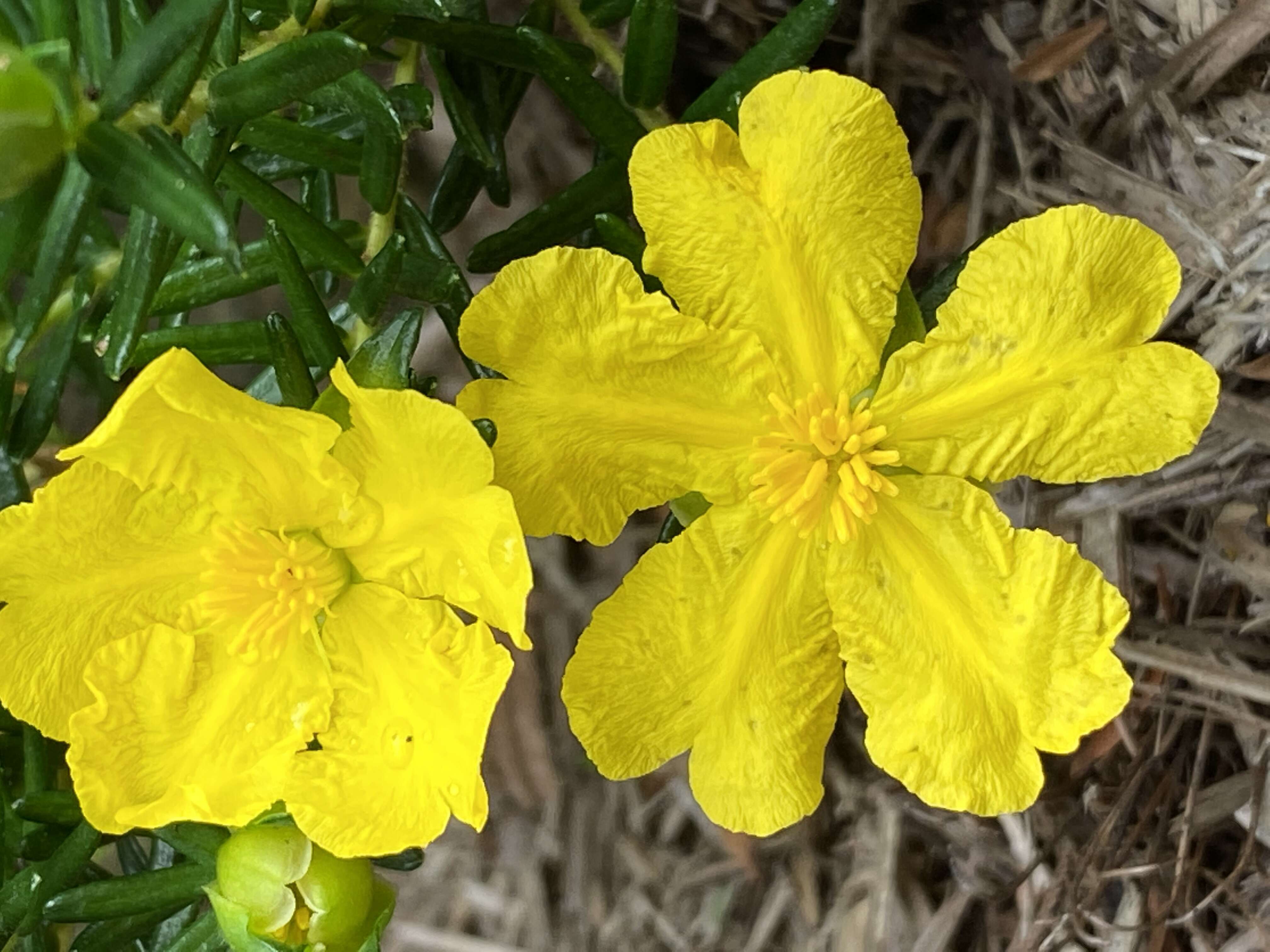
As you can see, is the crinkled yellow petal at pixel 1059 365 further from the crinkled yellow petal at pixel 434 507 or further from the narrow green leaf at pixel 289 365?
the narrow green leaf at pixel 289 365

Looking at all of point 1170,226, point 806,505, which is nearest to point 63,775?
point 806,505

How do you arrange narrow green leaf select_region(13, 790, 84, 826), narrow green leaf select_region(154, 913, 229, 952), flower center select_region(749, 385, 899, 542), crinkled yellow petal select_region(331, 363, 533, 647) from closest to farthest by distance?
crinkled yellow petal select_region(331, 363, 533, 647) < flower center select_region(749, 385, 899, 542) < narrow green leaf select_region(154, 913, 229, 952) < narrow green leaf select_region(13, 790, 84, 826)

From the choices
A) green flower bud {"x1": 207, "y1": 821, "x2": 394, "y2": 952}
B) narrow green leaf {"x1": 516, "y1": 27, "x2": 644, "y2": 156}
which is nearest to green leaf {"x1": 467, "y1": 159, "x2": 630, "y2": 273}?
narrow green leaf {"x1": 516, "y1": 27, "x2": 644, "y2": 156}

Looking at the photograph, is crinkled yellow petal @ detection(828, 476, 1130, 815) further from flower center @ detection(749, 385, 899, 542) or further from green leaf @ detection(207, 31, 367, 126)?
green leaf @ detection(207, 31, 367, 126)

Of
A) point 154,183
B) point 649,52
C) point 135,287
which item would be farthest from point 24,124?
point 649,52

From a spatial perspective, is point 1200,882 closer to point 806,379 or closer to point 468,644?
point 806,379
